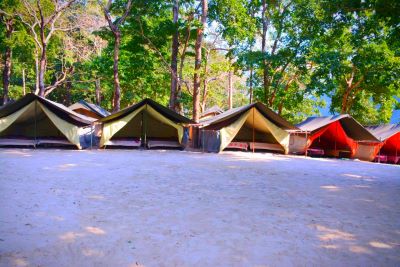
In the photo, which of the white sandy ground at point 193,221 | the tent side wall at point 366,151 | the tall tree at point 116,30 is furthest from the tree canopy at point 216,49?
the white sandy ground at point 193,221

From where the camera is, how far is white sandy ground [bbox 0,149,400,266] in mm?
2738

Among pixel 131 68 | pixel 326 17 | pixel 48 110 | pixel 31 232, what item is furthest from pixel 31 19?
pixel 31 232

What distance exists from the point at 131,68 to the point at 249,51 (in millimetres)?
6975

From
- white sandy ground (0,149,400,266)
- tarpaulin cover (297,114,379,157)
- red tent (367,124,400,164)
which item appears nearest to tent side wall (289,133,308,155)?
tarpaulin cover (297,114,379,157)

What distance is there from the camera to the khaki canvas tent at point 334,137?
526 inches

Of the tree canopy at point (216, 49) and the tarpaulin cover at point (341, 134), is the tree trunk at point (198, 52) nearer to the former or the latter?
the tree canopy at point (216, 49)

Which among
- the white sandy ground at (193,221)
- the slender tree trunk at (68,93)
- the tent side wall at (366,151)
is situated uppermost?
the slender tree trunk at (68,93)

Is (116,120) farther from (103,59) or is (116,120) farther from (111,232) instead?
(111,232)

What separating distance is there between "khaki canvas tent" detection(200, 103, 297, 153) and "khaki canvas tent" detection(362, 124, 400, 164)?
3.77 meters

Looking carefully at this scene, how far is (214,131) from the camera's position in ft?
42.8

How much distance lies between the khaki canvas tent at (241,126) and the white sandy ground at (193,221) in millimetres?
6098

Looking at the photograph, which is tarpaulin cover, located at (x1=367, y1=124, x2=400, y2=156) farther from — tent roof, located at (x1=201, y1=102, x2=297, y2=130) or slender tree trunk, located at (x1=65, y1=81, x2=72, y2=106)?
slender tree trunk, located at (x1=65, y1=81, x2=72, y2=106)

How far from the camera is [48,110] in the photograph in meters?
11.7

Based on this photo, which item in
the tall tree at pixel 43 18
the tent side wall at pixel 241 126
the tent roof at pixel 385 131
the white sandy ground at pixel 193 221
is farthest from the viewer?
the tall tree at pixel 43 18
